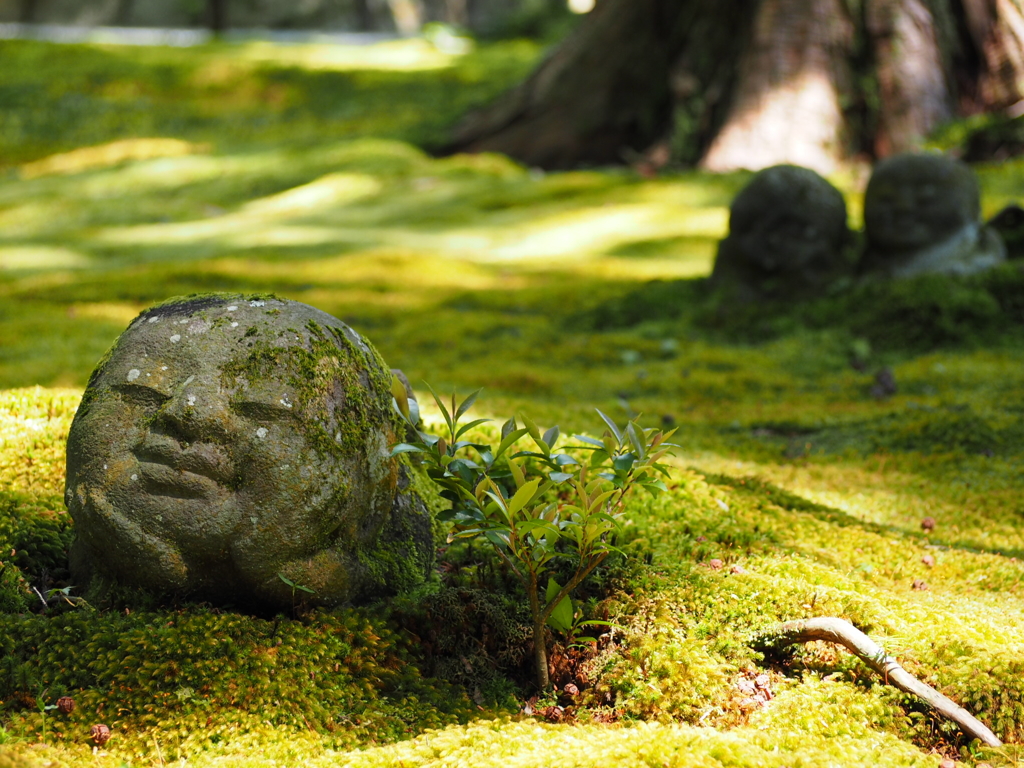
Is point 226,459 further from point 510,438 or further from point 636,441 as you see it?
point 636,441

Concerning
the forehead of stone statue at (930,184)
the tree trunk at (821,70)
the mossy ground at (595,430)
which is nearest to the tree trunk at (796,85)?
the tree trunk at (821,70)

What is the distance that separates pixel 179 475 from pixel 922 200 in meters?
7.39

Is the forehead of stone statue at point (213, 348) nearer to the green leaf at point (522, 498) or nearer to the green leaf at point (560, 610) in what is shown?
the green leaf at point (522, 498)

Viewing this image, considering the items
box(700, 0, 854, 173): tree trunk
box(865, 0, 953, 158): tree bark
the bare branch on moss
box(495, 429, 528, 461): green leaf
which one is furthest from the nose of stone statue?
box(865, 0, 953, 158): tree bark

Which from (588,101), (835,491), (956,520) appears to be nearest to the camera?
(956,520)

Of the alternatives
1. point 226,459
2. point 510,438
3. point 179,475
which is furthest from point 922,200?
point 179,475

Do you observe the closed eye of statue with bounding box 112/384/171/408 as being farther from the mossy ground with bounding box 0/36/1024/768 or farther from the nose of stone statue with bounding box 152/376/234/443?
the mossy ground with bounding box 0/36/1024/768

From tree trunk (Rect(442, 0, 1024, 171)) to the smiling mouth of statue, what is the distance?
497 inches

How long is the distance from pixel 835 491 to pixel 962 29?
11924 mm

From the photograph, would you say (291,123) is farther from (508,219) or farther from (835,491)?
(835,491)

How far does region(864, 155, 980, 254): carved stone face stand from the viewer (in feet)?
25.8

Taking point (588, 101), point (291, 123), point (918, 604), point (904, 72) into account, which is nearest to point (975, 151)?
point (904, 72)

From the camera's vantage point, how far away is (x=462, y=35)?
3161 centimetres

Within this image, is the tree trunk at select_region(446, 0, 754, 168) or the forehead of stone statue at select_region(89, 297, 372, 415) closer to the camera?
the forehead of stone statue at select_region(89, 297, 372, 415)
